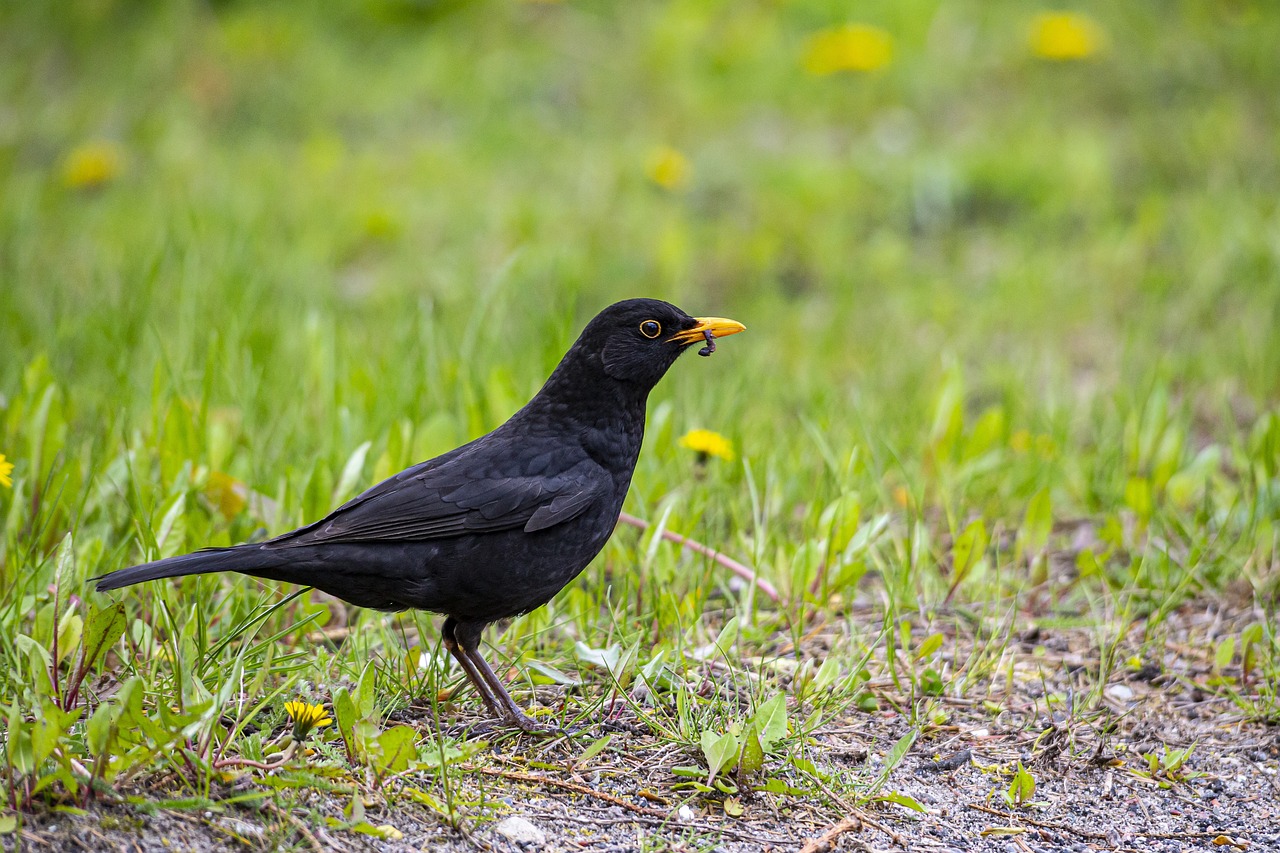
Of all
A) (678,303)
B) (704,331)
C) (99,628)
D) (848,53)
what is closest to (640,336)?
(704,331)

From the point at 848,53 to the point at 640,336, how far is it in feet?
18.1

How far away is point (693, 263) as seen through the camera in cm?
692

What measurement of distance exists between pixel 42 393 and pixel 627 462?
7.28 feet

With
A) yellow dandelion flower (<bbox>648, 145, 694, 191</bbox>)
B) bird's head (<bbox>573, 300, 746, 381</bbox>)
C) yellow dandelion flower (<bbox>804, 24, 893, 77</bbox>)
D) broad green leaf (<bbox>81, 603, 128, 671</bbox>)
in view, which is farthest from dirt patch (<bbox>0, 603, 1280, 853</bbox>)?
yellow dandelion flower (<bbox>804, 24, 893, 77</bbox>)

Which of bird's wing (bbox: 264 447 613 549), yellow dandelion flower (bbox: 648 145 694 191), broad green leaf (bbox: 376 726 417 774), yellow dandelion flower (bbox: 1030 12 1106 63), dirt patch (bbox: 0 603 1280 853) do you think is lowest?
dirt patch (bbox: 0 603 1280 853)

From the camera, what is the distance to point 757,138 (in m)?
8.38

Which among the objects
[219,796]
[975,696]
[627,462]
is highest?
[627,462]

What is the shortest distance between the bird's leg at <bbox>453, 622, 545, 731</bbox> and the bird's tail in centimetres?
53

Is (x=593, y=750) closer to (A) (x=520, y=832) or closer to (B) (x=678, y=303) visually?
(A) (x=520, y=832)

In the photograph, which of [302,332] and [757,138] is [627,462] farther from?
[757,138]

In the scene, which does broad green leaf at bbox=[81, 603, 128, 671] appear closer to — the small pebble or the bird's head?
the small pebble

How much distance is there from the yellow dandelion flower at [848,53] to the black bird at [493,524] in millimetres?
5424

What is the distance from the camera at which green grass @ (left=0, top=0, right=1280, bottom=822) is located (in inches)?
134

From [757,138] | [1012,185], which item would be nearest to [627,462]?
[1012,185]
